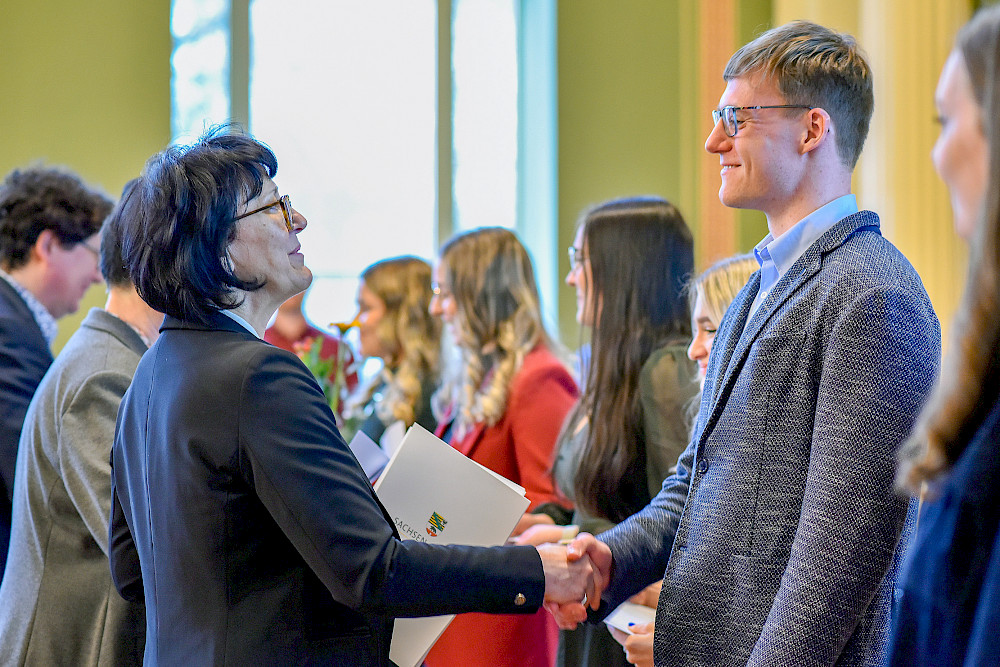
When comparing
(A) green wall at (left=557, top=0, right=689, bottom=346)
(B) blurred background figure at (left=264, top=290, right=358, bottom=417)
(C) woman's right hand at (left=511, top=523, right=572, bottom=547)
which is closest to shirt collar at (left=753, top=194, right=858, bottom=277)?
(C) woman's right hand at (left=511, top=523, right=572, bottom=547)

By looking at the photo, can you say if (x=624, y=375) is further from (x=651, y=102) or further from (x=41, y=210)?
(x=651, y=102)

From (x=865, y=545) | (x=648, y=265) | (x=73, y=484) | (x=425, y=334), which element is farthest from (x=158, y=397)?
(x=425, y=334)

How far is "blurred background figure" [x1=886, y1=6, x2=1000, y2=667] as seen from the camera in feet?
2.95

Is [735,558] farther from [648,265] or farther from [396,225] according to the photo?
[396,225]

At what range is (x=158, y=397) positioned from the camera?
1.56m

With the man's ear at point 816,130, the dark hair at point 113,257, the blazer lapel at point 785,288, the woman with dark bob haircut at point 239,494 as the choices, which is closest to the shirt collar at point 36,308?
the dark hair at point 113,257

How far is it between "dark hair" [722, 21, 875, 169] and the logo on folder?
1007mm

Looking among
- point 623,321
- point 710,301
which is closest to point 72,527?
point 623,321

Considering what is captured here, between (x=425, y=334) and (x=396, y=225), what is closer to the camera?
(x=425, y=334)

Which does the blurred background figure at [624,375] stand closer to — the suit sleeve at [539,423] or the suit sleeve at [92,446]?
the suit sleeve at [539,423]

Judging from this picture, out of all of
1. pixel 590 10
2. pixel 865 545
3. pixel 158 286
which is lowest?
pixel 865 545

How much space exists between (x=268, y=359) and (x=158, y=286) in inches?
10.4

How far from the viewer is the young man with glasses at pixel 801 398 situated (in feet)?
4.45

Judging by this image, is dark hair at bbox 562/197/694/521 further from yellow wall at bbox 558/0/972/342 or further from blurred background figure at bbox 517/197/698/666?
yellow wall at bbox 558/0/972/342
